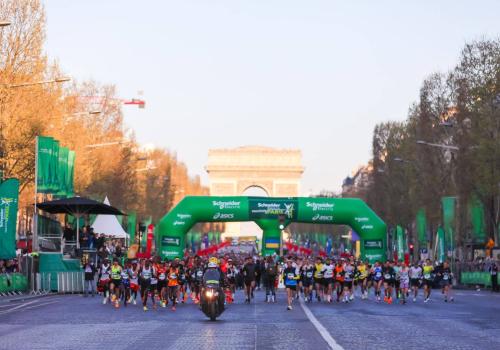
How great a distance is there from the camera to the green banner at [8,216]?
41.6m

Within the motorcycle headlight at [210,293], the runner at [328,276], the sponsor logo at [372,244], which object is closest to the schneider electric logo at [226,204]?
the sponsor logo at [372,244]

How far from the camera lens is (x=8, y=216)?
41906 millimetres

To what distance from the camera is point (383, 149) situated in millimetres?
100938

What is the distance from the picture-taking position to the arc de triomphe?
528 ft

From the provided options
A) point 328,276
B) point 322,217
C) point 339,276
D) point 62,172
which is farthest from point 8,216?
point 322,217

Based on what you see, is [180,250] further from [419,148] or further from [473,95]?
[419,148]

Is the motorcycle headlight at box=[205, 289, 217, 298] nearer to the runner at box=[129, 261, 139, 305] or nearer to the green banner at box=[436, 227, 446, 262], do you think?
the runner at box=[129, 261, 139, 305]

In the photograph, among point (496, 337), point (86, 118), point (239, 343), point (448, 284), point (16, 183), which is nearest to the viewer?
point (239, 343)

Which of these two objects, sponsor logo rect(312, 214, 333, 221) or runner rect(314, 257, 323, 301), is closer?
runner rect(314, 257, 323, 301)

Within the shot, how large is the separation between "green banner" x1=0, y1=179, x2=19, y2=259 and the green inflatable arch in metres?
18.4

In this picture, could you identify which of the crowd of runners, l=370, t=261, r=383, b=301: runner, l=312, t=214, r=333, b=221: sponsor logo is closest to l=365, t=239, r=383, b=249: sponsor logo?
l=312, t=214, r=333, b=221: sponsor logo

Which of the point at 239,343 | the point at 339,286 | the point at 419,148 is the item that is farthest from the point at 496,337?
the point at 419,148

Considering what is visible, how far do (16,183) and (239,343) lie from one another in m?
22.6

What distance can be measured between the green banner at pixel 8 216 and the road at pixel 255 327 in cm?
295
